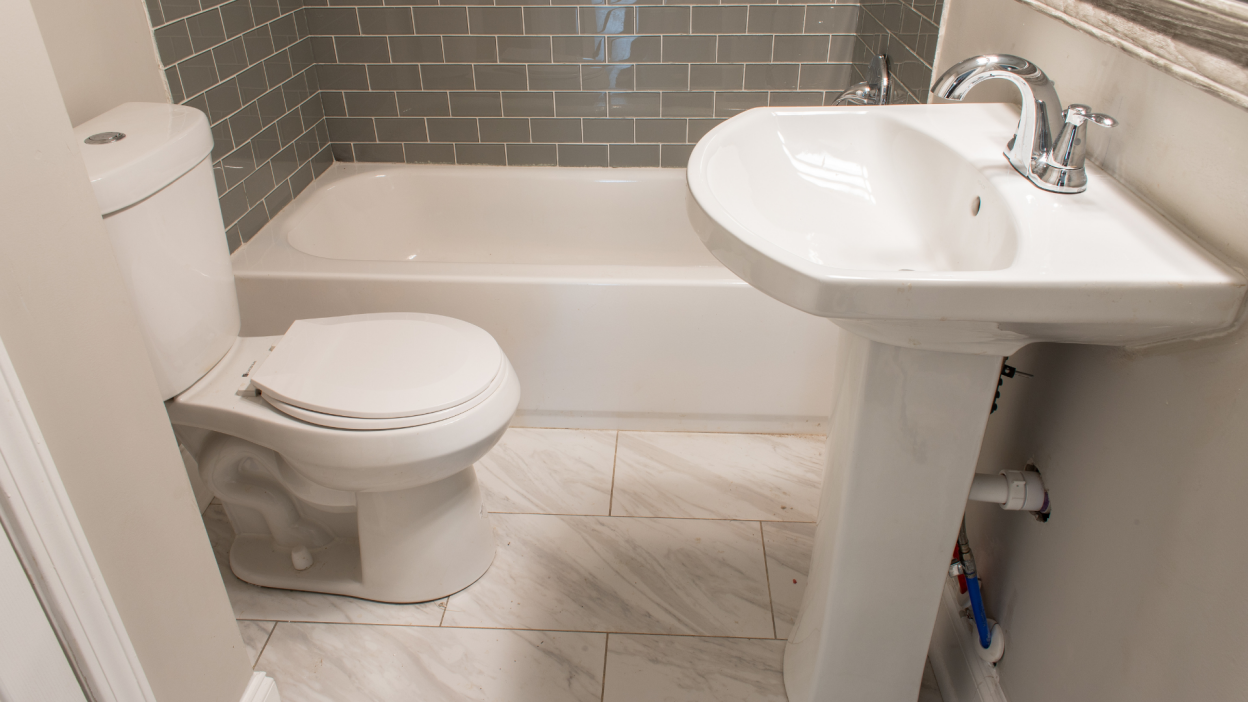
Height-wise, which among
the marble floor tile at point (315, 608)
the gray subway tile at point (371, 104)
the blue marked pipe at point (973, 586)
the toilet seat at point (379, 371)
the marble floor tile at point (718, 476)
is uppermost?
the gray subway tile at point (371, 104)

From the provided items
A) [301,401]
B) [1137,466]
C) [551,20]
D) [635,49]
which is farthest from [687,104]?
[1137,466]

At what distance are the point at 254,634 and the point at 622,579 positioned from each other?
2.38 ft

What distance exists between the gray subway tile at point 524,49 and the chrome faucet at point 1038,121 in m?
1.68

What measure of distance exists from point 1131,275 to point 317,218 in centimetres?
210

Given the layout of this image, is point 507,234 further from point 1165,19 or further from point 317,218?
point 1165,19

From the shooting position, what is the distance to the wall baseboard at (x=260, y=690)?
4.37 ft

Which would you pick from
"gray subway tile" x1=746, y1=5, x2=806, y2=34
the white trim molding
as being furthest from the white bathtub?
the white trim molding

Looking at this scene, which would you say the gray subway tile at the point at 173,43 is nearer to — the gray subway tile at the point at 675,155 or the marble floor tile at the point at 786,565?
the gray subway tile at the point at 675,155

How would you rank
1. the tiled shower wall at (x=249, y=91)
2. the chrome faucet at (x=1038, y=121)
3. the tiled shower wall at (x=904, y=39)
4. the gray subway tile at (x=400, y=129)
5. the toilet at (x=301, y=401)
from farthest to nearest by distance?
the gray subway tile at (x=400, y=129) < the tiled shower wall at (x=249, y=91) < the tiled shower wall at (x=904, y=39) < the toilet at (x=301, y=401) < the chrome faucet at (x=1038, y=121)

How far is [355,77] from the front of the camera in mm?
2482

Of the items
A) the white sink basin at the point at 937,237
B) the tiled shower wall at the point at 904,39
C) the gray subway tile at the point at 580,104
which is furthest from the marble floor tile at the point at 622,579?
the gray subway tile at the point at 580,104

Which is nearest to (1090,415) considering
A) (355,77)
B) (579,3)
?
(579,3)

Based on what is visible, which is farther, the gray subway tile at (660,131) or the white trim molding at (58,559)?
the gray subway tile at (660,131)

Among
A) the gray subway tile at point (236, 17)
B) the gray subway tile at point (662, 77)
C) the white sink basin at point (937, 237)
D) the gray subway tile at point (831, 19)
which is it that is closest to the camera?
the white sink basin at point (937, 237)
